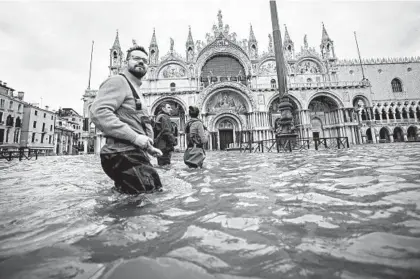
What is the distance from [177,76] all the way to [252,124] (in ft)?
34.4

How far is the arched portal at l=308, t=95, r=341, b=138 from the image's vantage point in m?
22.4

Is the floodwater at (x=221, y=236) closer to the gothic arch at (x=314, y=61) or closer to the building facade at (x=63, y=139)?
the gothic arch at (x=314, y=61)

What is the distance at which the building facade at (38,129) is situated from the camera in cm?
2777

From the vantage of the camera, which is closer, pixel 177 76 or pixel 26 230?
pixel 26 230

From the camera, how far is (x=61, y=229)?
1.09 meters

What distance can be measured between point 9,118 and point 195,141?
1294 inches

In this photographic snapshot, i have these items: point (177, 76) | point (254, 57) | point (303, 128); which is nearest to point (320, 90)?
point (303, 128)

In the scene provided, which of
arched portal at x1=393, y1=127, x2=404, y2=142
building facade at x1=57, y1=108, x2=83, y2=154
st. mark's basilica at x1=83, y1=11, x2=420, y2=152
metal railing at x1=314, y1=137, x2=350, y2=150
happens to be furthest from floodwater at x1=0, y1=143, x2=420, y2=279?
building facade at x1=57, y1=108, x2=83, y2=154

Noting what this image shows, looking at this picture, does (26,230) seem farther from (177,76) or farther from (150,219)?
(177,76)

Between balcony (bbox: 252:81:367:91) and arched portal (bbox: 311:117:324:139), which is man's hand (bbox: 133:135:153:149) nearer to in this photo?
balcony (bbox: 252:81:367:91)

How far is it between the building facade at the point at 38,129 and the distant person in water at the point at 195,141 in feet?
101

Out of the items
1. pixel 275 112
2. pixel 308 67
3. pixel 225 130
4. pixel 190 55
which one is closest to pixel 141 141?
pixel 225 130

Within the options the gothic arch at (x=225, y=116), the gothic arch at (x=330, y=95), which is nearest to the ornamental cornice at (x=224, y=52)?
the gothic arch at (x=225, y=116)

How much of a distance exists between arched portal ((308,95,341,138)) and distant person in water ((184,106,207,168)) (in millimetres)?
22386
